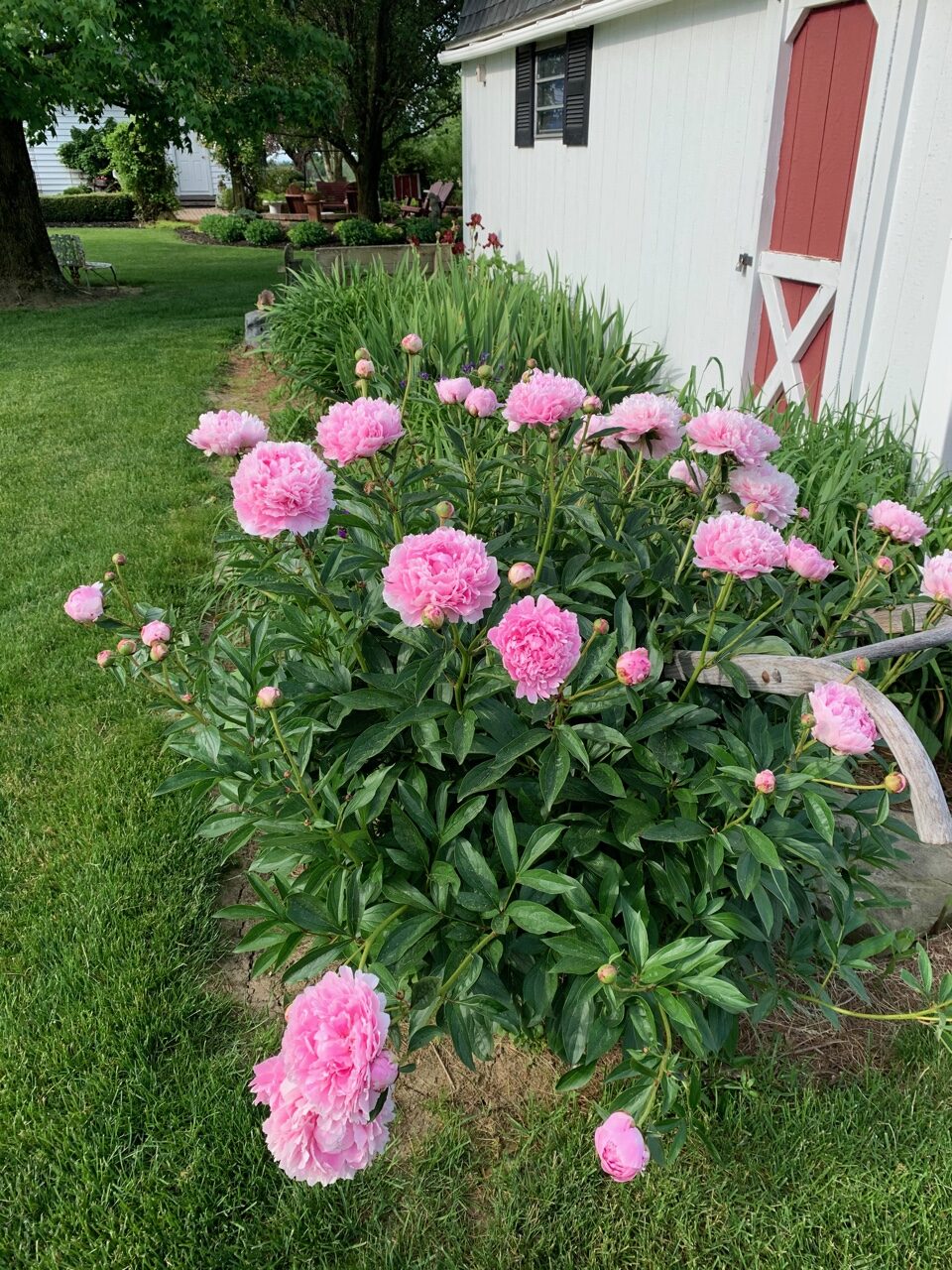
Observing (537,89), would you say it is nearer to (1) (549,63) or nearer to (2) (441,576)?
(1) (549,63)

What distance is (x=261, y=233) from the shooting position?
58.3ft

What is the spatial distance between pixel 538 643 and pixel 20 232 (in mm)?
11645

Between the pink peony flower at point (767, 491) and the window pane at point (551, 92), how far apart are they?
693cm

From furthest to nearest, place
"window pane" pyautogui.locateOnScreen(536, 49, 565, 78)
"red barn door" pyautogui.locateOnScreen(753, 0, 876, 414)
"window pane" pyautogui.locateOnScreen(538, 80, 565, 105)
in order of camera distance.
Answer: "window pane" pyautogui.locateOnScreen(538, 80, 565, 105)
"window pane" pyautogui.locateOnScreen(536, 49, 565, 78)
"red barn door" pyautogui.locateOnScreen(753, 0, 876, 414)

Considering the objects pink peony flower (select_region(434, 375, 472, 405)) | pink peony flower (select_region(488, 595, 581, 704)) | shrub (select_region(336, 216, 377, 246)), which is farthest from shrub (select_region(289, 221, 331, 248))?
pink peony flower (select_region(488, 595, 581, 704))

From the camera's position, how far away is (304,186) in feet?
85.2

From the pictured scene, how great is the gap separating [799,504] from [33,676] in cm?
279

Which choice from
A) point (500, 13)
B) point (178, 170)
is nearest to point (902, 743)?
point (500, 13)

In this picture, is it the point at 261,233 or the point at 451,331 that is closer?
the point at 451,331

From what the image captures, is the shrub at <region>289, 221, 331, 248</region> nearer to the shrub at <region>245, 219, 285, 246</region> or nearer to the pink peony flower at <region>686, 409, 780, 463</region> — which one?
the shrub at <region>245, 219, 285, 246</region>

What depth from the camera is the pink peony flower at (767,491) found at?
1.69 metres

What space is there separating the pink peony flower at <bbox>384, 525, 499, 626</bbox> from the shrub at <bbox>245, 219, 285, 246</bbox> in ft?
61.5

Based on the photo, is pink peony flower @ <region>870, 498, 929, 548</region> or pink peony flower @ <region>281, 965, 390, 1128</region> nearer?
pink peony flower @ <region>281, 965, 390, 1128</region>

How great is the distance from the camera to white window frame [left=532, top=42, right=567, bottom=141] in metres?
7.23
